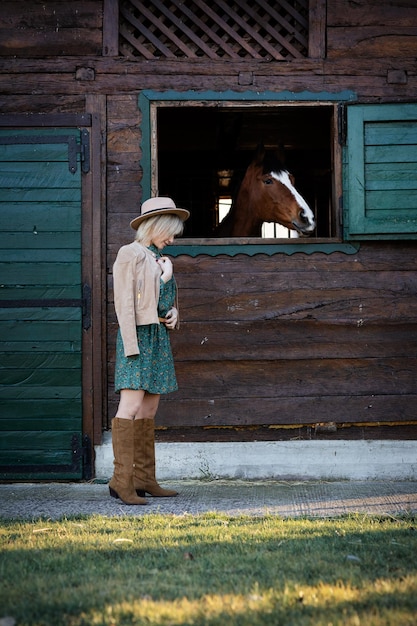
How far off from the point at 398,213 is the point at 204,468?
2.41 metres

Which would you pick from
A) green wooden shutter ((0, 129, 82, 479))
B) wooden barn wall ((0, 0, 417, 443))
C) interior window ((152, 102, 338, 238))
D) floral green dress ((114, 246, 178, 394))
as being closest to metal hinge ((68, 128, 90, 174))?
green wooden shutter ((0, 129, 82, 479))

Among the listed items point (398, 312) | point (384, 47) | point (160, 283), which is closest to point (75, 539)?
point (160, 283)

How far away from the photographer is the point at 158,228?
5.67 metres

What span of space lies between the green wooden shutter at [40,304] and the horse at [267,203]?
6.00 feet

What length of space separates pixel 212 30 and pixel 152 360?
109 inches

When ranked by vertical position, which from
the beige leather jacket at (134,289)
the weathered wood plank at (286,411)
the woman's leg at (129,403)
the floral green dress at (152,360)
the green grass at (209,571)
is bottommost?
the green grass at (209,571)

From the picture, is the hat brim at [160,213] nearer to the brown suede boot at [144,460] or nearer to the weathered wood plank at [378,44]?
the brown suede boot at [144,460]

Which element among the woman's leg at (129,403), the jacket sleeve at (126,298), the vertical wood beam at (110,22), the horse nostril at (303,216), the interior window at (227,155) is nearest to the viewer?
the jacket sleeve at (126,298)

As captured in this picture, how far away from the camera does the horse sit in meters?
7.34

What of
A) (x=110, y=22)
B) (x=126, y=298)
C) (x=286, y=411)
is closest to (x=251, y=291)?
(x=286, y=411)

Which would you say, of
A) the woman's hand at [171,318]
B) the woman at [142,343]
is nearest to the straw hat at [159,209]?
the woman at [142,343]

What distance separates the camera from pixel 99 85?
22.0ft

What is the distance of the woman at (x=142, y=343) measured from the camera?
5.48m

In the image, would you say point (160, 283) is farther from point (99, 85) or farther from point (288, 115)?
point (288, 115)
